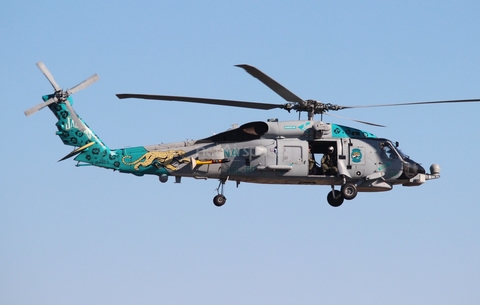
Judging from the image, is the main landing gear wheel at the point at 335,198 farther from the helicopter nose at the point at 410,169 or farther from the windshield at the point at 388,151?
the helicopter nose at the point at 410,169

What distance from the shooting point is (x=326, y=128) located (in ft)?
130

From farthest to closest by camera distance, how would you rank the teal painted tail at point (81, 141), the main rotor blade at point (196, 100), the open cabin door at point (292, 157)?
1. the open cabin door at point (292, 157)
2. the teal painted tail at point (81, 141)
3. the main rotor blade at point (196, 100)

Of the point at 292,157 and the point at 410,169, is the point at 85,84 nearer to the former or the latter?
the point at 292,157

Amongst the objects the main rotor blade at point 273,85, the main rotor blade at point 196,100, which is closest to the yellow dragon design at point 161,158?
the main rotor blade at point 196,100

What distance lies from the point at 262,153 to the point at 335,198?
3761mm

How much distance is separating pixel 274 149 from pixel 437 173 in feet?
22.8

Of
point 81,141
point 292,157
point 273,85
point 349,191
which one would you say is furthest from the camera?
point 349,191

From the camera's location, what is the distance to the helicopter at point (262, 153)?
127 feet

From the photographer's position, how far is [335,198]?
4078 cm

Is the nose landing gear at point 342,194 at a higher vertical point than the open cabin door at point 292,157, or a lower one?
lower

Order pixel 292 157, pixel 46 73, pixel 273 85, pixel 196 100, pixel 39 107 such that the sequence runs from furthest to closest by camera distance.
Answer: pixel 292 157 < pixel 46 73 < pixel 39 107 < pixel 196 100 < pixel 273 85

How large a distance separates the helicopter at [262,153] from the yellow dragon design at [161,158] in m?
0.04

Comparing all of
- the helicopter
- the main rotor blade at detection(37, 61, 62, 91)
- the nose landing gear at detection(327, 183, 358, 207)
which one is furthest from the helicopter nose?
the main rotor blade at detection(37, 61, 62, 91)

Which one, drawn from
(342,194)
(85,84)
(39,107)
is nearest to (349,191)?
(342,194)
